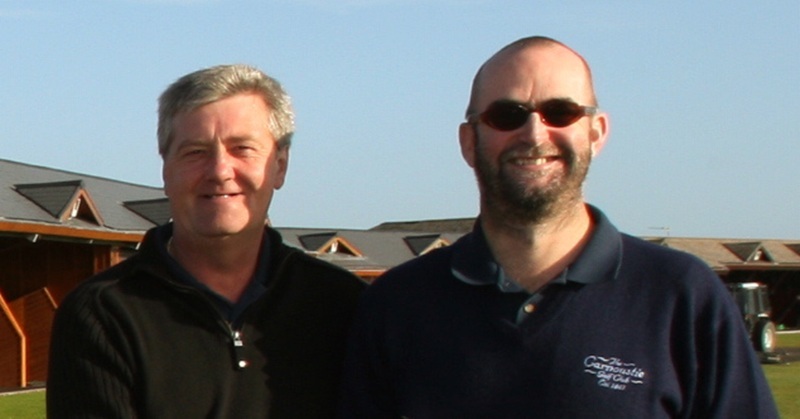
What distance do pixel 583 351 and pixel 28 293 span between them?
797 inches

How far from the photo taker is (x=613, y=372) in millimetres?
3072

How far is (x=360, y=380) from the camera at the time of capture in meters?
3.42

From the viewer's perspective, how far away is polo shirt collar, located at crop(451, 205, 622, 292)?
3211mm

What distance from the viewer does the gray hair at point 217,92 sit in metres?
3.46

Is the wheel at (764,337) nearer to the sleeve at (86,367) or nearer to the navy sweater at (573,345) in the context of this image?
the navy sweater at (573,345)

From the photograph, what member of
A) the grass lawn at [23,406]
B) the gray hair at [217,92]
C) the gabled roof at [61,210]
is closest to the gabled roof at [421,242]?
the gabled roof at [61,210]

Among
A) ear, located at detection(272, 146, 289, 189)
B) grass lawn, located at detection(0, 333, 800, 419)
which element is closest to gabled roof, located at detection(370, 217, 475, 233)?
grass lawn, located at detection(0, 333, 800, 419)

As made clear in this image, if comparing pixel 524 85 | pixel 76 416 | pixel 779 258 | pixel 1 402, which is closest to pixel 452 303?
pixel 524 85

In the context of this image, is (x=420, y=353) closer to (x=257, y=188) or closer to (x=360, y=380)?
(x=360, y=380)

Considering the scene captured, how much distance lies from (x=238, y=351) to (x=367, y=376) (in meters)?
0.36

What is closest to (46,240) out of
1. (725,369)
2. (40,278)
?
(40,278)

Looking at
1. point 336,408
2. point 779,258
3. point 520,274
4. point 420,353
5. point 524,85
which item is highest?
point 524,85

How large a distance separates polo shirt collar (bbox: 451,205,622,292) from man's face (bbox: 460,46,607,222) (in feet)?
0.41

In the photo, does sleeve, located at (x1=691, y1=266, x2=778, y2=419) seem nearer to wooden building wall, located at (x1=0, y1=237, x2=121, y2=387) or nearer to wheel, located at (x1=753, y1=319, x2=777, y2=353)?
wooden building wall, located at (x1=0, y1=237, x2=121, y2=387)
